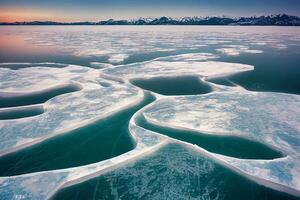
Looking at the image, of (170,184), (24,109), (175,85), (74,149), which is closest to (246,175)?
(170,184)

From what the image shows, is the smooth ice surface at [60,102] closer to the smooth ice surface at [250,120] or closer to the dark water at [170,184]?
the smooth ice surface at [250,120]

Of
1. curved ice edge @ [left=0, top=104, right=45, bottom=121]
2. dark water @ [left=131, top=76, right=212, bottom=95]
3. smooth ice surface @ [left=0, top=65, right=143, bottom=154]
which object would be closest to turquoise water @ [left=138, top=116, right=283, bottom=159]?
smooth ice surface @ [left=0, top=65, right=143, bottom=154]

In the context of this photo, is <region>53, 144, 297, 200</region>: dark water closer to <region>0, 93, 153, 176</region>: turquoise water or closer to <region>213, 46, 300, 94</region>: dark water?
<region>0, 93, 153, 176</region>: turquoise water

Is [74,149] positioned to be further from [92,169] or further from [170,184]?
[170,184]

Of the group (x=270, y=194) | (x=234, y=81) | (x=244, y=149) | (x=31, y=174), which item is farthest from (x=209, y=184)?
(x=234, y=81)

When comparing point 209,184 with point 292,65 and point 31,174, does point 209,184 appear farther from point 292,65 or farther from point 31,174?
point 292,65

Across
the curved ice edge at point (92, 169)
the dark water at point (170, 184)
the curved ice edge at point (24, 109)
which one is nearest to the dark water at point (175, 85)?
the curved ice edge at point (24, 109)
